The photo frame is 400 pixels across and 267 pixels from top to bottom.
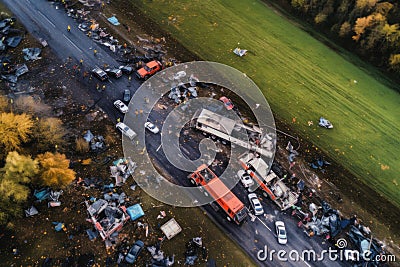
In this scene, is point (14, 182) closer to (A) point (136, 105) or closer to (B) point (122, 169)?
(B) point (122, 169)

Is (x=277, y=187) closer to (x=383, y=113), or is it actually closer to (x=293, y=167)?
(x=293, y=167)

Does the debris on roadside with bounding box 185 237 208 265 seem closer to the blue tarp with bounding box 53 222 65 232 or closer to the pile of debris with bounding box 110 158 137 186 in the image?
the pile of debris with bounding box 110 158 137 186

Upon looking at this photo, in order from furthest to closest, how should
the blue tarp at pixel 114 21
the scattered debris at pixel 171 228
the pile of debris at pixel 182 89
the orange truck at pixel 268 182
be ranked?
the blue tarp at pixel 114 21 < the pile of debris at pixel 182 89 < the orange truck at pixel 268 182 < the scattered debris at pixel 171 228

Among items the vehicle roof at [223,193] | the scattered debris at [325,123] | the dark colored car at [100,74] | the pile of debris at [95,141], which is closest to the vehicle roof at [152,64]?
the dark colored car at [100,74]

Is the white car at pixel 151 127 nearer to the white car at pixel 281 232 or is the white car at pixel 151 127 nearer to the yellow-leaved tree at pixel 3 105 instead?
the yellow-leaved tree at pixel 3 105

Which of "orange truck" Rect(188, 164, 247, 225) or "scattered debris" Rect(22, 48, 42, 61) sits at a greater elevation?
"orange truck" Rect(188, 164, 247, 225)

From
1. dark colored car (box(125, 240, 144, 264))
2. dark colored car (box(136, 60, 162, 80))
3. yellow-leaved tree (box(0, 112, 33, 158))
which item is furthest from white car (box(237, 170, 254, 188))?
yellow-leaved tree (box(0, 112, 33, 158))

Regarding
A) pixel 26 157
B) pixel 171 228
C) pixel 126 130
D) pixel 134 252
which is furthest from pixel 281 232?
pixel 26 157
